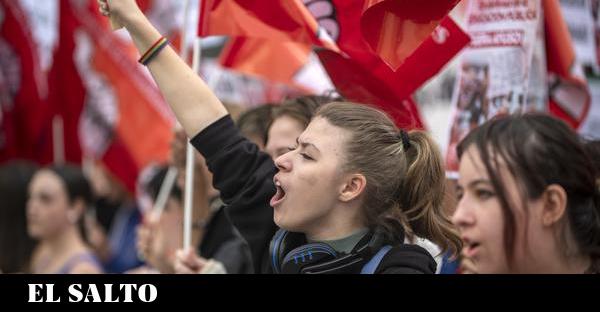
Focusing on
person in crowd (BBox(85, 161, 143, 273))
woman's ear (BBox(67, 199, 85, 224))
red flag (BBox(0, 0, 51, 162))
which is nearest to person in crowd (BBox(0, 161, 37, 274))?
woman's ear (BBox(67, 199, 85, 224))

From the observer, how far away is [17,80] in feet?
24.8

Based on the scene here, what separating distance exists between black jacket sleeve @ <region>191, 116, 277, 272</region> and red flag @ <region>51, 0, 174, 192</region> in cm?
331

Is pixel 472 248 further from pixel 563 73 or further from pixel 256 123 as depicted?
pixel 563 73

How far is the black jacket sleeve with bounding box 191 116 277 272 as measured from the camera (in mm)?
3074

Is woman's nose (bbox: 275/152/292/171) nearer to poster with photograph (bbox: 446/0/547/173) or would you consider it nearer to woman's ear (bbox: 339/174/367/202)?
woman's ear (bbox: 339/174/367/202)

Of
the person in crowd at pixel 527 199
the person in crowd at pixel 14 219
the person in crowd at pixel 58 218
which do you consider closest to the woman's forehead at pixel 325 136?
the person in crowd at pixel 527 199

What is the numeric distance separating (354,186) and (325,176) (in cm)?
10

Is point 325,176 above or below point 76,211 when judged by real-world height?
below

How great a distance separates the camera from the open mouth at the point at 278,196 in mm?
2941

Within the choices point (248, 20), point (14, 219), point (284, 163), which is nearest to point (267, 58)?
point (248, 20)

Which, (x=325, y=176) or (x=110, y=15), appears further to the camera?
(x=110, y=15)

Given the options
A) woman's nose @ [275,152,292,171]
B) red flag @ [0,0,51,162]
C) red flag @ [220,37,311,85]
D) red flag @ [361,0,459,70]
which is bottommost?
woman's nose @ [275,152,292,171]

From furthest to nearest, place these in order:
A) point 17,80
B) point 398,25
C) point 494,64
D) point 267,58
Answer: point 17,80
point 267,58
point 494,64
point 398,25
